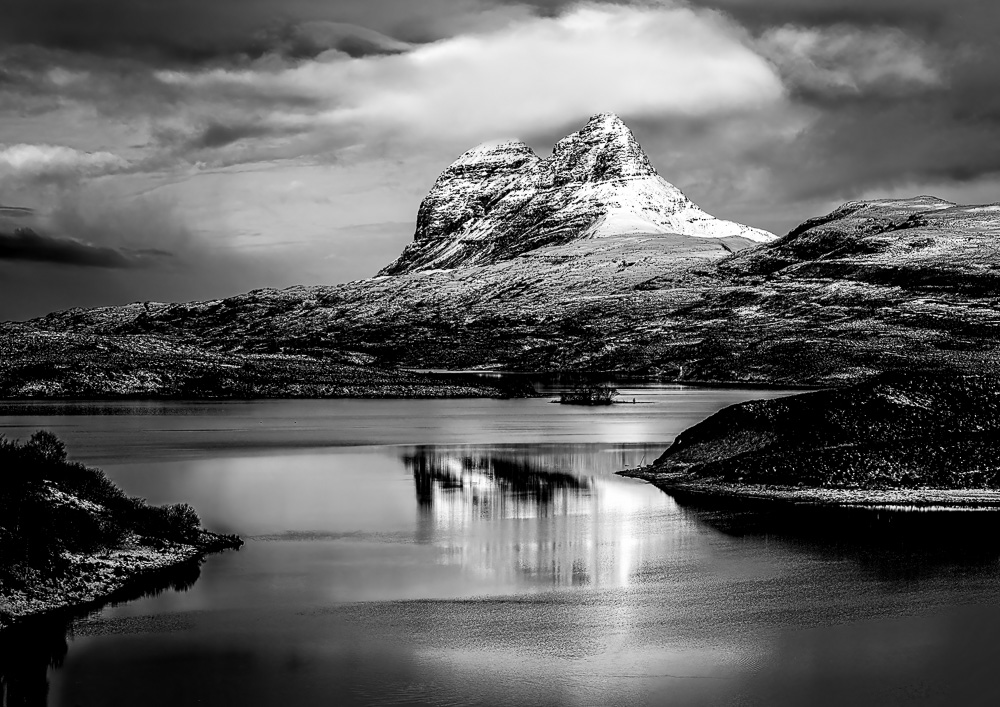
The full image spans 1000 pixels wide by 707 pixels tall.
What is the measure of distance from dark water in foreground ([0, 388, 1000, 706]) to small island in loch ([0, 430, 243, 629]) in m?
0.99

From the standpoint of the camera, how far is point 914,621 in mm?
24234

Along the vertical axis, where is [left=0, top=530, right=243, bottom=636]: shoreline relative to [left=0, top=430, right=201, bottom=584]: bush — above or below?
below

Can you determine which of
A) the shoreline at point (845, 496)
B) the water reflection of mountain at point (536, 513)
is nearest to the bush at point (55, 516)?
the water reflection of mountain at point (536, 513)

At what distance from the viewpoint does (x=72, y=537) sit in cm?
2756

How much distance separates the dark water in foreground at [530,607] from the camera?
1992 centimetres

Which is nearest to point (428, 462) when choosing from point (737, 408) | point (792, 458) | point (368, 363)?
point (737, 408)

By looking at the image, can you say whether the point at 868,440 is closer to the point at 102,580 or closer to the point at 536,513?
the point at 536,513

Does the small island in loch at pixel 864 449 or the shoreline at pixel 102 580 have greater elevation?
the small island in loch at pixel 864 449

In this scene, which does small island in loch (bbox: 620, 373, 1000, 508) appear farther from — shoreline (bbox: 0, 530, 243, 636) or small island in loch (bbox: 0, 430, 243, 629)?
shoreline (bbox: 0, 530, 243, 636)

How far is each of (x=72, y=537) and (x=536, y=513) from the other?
16391mm

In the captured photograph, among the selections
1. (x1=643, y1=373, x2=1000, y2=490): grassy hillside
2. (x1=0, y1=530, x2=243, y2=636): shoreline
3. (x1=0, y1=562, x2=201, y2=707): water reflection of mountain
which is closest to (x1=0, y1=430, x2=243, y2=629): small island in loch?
(x1=0, y1=530, x2=243, y2=636): shoreline

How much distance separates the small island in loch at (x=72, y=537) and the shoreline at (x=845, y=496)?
60.1ft

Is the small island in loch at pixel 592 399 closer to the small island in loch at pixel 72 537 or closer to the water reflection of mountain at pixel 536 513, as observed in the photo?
the water reflection of mountain at pixel 536 513

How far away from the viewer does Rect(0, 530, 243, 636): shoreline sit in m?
23.8
